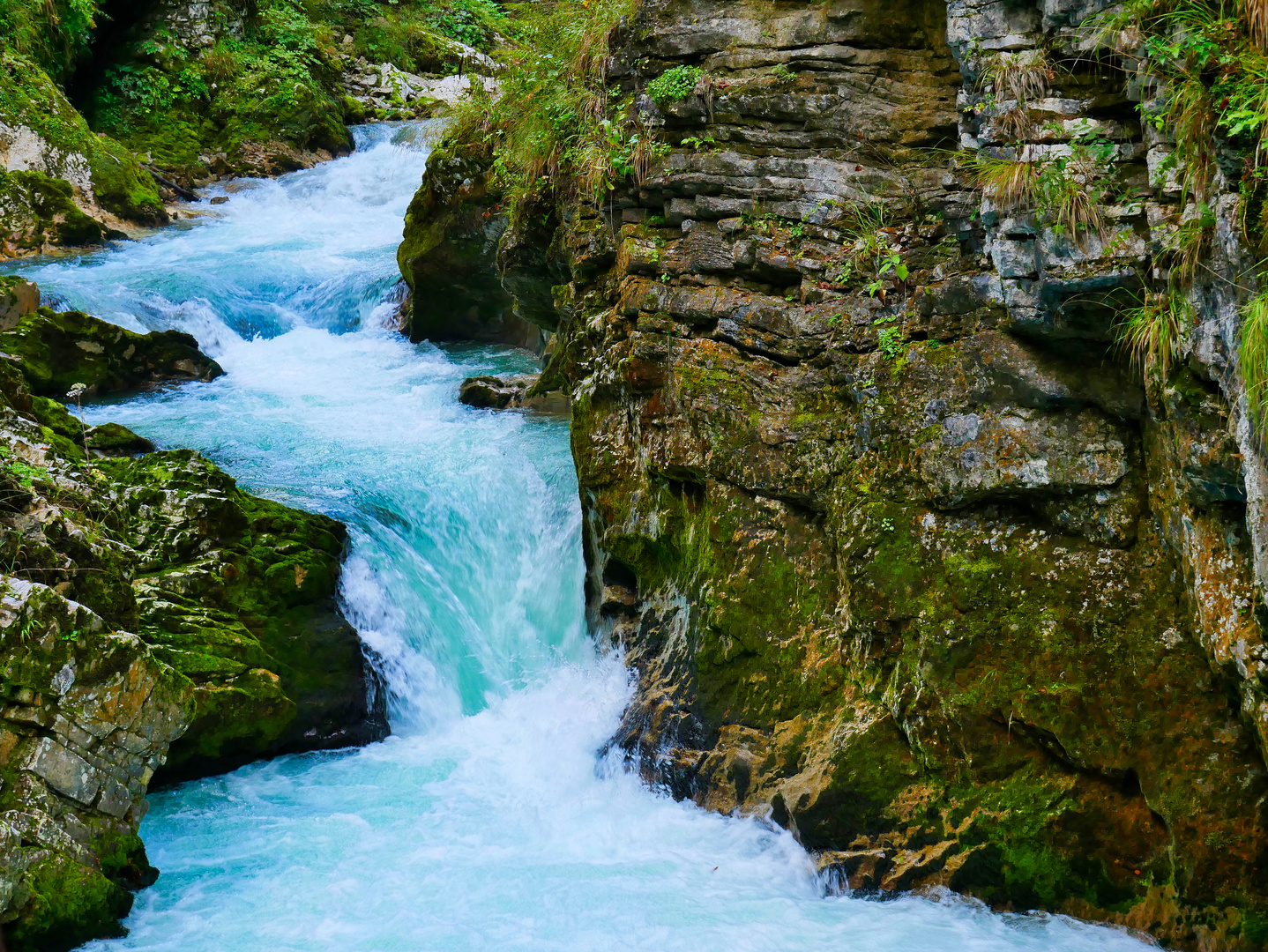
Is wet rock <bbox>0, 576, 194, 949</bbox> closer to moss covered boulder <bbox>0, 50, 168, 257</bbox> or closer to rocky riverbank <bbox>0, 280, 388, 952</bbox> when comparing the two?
rocky riverbank <bbox>0, 280, 388, 952</bbox>

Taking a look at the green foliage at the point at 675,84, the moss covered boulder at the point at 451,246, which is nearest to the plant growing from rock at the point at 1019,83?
the green foliage at the point at 675,84

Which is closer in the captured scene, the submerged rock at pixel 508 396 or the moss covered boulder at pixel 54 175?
the submerged rock at pixel 508 396

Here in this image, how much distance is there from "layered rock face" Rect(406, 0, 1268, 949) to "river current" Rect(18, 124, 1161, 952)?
0.40 meters

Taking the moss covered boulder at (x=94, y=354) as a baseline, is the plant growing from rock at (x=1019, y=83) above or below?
above

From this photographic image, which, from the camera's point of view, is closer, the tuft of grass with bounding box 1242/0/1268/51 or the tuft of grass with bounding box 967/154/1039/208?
the tuft of grass with bounding box 1242/0/1268/51

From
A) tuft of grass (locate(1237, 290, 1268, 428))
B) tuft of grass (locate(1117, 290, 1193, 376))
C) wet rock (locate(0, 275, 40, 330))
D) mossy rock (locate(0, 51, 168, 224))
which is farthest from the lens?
mossy rock (locate(0, 51, 168, 224))

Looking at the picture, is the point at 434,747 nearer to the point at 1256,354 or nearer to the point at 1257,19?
the point at 1256,354

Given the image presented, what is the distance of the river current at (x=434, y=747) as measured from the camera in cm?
498

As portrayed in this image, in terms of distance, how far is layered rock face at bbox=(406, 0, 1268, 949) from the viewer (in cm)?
439

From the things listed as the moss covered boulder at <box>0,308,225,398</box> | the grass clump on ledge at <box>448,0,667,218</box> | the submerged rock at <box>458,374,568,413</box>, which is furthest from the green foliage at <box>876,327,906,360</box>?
the moss covered boulder at <box>0,308,225,398</box>

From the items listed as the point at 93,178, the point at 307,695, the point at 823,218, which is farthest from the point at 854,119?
the point at 93,178

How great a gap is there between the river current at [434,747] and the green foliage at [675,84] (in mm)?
3619

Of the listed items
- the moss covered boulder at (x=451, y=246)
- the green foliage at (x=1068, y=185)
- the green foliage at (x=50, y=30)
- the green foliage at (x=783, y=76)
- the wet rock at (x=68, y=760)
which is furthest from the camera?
the green foliage at (x=50, y=30)

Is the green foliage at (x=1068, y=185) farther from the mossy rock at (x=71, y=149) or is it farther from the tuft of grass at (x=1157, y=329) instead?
the mossy rock at (x=71, y=149)
